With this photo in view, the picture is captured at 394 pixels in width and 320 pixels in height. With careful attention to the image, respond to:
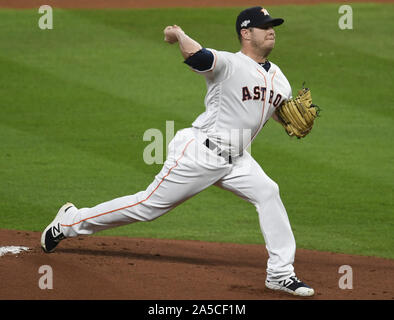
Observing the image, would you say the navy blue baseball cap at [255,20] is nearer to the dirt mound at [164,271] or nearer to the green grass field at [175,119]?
the dirt mound at [164,271]

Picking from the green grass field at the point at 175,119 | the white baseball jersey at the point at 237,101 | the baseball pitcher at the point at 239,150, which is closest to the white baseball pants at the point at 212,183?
the baseball pitcher at the point at 239,150

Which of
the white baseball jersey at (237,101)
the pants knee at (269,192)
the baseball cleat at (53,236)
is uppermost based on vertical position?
the white baseball jersey at (237,101)

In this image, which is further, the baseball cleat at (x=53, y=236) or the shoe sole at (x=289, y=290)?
the baseball cleat at (x=53, y=236)

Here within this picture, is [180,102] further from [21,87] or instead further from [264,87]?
[264,87]

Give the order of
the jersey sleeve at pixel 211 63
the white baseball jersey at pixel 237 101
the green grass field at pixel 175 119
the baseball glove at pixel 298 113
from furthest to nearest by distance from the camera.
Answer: the green grass field at pixel 175 119, the baseball glove at pixel 298 113, the white baseball jersey at pixel 237 101, the jersey sleeve at pixel 211 63

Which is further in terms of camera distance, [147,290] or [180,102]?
[180,102]

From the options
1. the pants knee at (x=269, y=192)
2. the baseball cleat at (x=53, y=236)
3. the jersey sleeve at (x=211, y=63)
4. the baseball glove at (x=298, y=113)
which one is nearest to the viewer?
the jersey sleeve at (x=211, y=63)

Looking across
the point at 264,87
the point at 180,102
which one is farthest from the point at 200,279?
the point at 180,102

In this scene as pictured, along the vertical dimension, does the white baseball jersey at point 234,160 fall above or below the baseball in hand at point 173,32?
below
